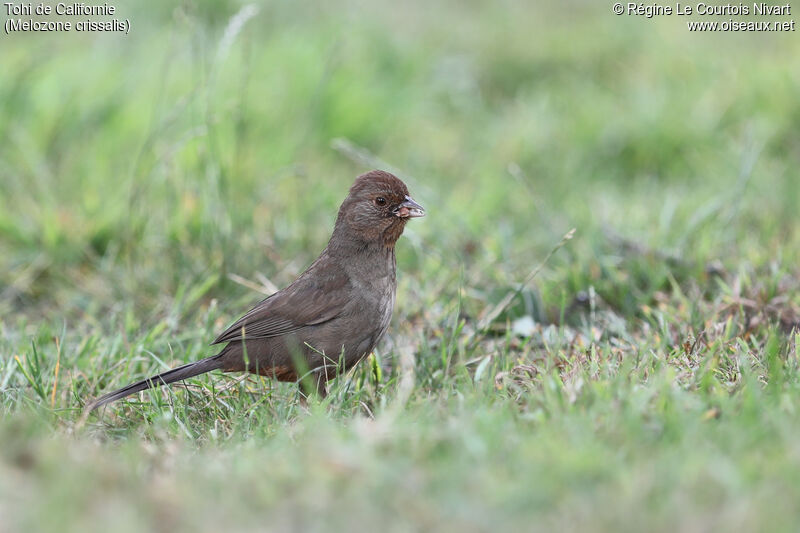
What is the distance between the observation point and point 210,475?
96.6 inches

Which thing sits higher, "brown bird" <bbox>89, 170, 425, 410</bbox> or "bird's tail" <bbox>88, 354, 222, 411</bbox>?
"brown bird" <bbox>89, 170, 425, 410</bbox>

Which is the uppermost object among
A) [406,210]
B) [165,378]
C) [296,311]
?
[406,210]

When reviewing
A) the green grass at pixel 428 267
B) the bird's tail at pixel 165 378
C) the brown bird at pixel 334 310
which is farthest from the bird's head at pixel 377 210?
the bird's tail at pixel 165 378

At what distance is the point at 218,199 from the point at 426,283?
1148mm

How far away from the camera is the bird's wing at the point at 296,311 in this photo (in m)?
3.81

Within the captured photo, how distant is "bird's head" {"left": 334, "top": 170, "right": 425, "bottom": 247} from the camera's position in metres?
3.99

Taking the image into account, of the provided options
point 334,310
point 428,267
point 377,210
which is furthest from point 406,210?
point 428,267

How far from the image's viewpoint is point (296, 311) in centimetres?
383

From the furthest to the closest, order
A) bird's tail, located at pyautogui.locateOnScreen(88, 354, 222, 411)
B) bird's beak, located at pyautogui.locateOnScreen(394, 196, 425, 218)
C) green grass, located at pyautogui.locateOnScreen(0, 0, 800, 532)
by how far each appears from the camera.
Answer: bird's beak, located at pyautogui.locateOnScreen(394, 196, 425, 218) < bird's tail, located at pyautogui.locateOnScreen(88, 354, 222, 411) < green grass, located at pyautogui.locateOnScreen(0, 0, 800, 532)

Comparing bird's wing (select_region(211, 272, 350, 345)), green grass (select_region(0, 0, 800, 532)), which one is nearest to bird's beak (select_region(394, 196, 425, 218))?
bird's wing (select_region(211, 272, 350, 345))

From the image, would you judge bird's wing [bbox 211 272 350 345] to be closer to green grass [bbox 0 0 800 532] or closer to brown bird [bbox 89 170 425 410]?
brown bird [bbox 89 170 425 410]

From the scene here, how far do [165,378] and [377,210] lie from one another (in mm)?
→ 1066

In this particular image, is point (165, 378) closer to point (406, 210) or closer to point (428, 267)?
point (406, 210)

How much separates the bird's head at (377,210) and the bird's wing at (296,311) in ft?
0.72
